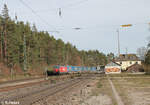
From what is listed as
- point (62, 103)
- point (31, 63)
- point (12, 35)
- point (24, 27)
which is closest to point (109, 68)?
point (31, 63)

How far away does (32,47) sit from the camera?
86.9 m

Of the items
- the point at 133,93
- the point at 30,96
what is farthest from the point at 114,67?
the point at 30,96

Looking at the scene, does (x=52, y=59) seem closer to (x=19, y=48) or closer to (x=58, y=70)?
(x=19, y=48)

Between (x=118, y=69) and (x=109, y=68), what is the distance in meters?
3.10

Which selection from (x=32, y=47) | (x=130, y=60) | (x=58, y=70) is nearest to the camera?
(x=58, y=70)

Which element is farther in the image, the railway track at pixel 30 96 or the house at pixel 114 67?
the house at pixel 114 67

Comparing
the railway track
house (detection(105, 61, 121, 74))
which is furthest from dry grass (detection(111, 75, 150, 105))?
house (detection(105, 61, 121, 74))

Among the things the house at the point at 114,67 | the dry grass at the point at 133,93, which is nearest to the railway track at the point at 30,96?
the dry grass at the point at 133,93

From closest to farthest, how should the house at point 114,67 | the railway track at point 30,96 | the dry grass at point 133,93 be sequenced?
the railway track at point 30,96 < the dry grass at point 133,93 < the house at point 114,67

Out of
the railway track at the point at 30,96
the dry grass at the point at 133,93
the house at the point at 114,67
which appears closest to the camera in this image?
the railway track at the point at 30,96

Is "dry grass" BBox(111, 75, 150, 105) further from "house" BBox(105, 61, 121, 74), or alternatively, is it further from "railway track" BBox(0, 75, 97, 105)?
"house" BBox(105, 61, 121, 74)

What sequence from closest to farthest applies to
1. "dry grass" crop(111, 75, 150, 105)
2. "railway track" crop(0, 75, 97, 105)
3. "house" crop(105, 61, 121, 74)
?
"railway track" crop(0, 75, 97, 105) < "dry grass" crop(111, 75, 150, 105) < "house" crop(105, 61, 121, 74)

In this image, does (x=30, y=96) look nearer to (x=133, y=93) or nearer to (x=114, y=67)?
(x=133, y=93)

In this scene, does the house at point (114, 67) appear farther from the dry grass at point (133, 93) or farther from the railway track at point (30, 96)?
the railway track at point (30, 96)
